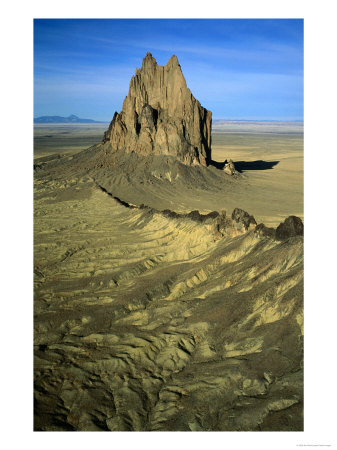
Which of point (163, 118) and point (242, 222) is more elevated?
point (163, 118)

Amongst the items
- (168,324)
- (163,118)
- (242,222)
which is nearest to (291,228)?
(242,222)

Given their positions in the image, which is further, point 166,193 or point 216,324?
point 166,193

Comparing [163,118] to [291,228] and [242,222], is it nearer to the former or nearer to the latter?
[242,222]

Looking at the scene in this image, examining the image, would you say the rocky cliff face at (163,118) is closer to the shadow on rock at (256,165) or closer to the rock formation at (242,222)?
the shadow on rock at (256,165)

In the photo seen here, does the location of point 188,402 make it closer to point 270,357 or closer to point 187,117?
point 270,357

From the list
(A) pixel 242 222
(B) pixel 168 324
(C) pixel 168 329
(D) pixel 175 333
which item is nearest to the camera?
(D) pixel 175 333
